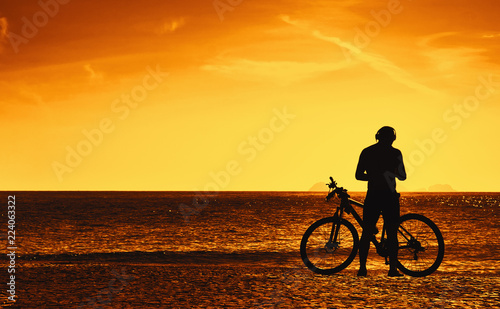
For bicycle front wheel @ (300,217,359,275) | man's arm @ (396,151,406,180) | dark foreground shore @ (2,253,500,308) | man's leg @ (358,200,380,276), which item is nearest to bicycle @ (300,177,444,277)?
bicycle front wheel @ (300,217,359,275)

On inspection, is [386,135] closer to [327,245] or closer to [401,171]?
[401,171]

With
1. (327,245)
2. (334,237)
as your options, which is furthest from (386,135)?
(327,245)

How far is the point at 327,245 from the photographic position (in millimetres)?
10352

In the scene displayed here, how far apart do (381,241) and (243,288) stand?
2.87m

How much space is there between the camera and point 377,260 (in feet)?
48.2

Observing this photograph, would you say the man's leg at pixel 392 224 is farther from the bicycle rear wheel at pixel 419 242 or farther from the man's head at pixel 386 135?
the man's head at pixel 386 135

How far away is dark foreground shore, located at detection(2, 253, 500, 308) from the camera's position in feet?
26.2

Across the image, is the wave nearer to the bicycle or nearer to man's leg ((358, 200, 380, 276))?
the bicycle

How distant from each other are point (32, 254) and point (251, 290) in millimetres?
11048

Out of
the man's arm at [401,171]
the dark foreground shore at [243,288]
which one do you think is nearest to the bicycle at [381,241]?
the dark foreground shore at [243,288]

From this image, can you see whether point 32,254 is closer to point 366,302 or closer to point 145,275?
point 145,275

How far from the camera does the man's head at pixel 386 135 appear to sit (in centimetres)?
1003

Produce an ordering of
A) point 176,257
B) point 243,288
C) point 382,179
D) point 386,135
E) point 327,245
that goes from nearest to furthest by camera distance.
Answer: point 243,288 → point 382,179 → point 386,135 → point 327,245 → point 176,257

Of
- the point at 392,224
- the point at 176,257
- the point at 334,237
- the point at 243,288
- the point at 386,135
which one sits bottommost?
the point at 176,257
